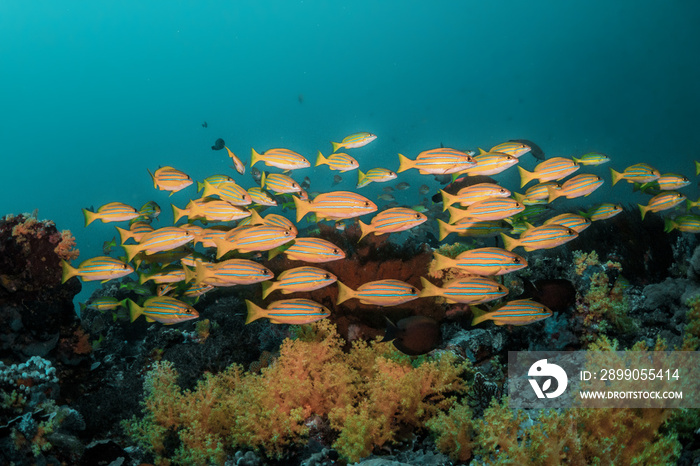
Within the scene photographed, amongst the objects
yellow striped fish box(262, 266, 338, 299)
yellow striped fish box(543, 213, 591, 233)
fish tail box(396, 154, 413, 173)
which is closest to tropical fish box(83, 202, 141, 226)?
yellow striped fish box(262, 266, 338, 299)

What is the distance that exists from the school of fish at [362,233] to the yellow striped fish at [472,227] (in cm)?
2

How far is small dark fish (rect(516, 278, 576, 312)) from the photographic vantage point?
4809mm

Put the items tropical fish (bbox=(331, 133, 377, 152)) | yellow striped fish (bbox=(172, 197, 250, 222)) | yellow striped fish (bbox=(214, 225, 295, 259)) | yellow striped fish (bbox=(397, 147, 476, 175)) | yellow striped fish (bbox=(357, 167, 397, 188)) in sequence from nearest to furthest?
1. yellow striped fish (bbox=(214, 225, 295, 259))
2. yellow striped fish (bbox=(397, 147, 476, 175))
3. yellow striped fish (bbox=(172, 197, 250, 222))
4. yellow striped fish (bbox=(357, 167, 397, 188))
5. tropical fish (bbox=(331, 133, 377, 152))

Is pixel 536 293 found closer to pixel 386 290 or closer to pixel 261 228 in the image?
pixel 386 290

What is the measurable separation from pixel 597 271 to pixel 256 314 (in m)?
4.99

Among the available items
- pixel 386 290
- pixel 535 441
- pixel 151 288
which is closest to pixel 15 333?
pixel 151 288

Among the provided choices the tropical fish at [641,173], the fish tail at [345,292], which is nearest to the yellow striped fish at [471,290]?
the fish tail at [345,292]

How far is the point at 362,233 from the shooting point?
17.4 ft

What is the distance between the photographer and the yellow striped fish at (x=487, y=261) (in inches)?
154

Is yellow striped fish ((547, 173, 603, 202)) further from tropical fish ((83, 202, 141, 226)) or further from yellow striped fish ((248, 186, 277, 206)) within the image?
tropical fish ((83, 202, 141, 226))

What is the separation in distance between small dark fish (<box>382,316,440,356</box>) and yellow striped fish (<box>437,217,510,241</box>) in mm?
1160

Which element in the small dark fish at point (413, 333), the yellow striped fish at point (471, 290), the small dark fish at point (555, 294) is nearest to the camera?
the yellow striped fish at point (471, 290)

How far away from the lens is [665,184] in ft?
20.7

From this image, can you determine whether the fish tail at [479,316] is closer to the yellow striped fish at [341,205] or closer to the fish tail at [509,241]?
the fish tail at [509,241]
